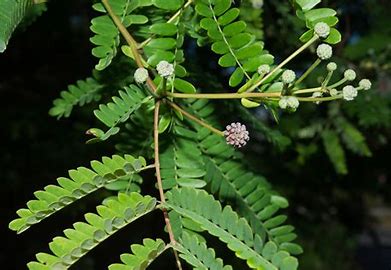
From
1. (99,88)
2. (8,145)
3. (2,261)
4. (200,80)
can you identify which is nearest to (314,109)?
(200,80)

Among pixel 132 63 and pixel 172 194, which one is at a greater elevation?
pixel 132 63

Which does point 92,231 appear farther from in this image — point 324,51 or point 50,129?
point 50,129

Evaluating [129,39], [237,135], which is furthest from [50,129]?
[237,135]

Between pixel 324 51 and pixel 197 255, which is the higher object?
pixel 324 51

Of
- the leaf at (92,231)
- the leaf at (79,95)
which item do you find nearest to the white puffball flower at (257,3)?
the leaf at (79,95)

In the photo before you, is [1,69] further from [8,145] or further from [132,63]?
[132,63]

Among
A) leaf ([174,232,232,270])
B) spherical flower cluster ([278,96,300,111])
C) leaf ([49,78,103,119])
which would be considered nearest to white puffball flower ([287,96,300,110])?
spherical flower cluster ([278,96,300,111])

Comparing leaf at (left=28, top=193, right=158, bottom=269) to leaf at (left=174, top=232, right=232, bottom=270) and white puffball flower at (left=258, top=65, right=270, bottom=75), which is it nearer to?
leaf at (left=174, top=232, right=232, bottom=270)

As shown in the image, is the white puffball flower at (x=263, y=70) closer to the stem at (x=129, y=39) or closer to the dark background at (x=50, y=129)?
the stem at (x=129, y=39)
